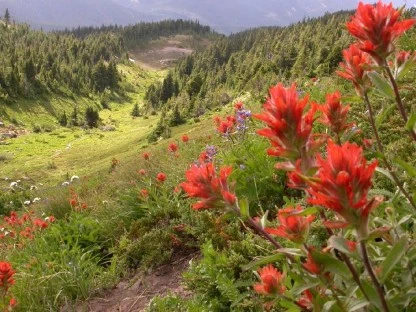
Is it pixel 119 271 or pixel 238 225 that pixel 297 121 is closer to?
pixel 238 225

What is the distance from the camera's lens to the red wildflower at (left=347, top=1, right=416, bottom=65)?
1.27 metres

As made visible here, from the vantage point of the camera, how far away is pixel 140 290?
3.59 m

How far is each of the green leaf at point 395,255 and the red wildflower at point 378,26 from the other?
1.95ft

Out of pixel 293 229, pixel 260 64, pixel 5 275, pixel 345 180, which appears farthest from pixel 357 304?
pixel 260 64

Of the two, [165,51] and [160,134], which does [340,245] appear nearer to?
[160,134]

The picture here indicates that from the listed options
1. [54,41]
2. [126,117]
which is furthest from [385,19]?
[54,41]

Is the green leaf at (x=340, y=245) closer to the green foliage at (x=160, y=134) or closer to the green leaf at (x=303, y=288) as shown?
the green leaf at (x=303, y=288)

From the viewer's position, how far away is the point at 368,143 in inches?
74.7

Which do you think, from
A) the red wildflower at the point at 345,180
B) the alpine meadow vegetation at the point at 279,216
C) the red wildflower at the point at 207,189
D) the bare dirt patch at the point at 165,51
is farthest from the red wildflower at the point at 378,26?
the bare dirt patch at the point at 165,51

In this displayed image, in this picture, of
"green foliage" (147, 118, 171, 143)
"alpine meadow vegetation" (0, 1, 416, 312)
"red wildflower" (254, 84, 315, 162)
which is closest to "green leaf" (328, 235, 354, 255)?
"alpine meadow vegetation" (0, 1, 416, 312)

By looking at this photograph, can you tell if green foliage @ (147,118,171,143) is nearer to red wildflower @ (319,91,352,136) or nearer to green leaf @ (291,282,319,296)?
red wildflower @ (319,91,352,136)

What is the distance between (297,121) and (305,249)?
0.40 meters

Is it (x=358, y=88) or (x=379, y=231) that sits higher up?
(x=358, y=88)

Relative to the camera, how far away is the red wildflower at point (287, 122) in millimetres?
1113
